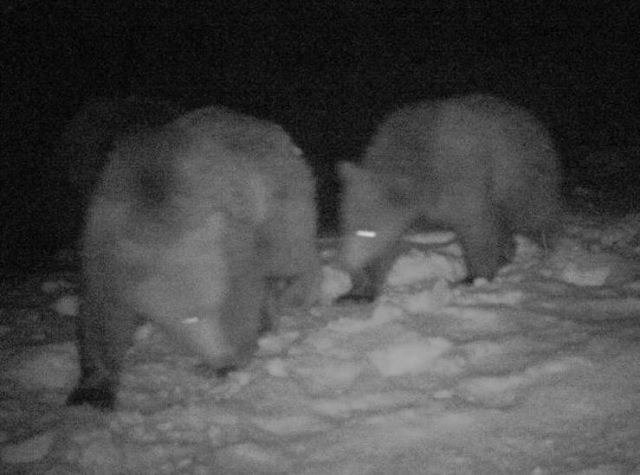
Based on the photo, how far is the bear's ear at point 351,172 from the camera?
6758 millimetres

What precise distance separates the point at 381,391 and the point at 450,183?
100 inches

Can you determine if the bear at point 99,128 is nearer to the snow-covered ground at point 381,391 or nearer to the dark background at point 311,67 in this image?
the snow-covered ground at point 381,391

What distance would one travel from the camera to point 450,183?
694 centimetres

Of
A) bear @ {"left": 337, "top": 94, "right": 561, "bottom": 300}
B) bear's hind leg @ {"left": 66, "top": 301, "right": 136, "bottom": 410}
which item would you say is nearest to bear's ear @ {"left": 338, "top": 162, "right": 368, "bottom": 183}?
bear @ {"left": 337, "top": 94, "right": 561, "bottom": 300}

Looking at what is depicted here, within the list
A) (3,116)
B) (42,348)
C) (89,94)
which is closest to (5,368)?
(42,348)

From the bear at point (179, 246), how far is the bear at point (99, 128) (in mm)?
780

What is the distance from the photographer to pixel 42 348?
5.62 meters

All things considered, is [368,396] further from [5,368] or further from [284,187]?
[5,368]

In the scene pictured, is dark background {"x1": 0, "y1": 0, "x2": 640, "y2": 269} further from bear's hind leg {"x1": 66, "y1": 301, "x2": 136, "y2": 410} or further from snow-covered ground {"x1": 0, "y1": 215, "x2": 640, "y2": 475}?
bear's hind leg {"x1": 66, "y1": 301, "x2": 136, "y2": 410}

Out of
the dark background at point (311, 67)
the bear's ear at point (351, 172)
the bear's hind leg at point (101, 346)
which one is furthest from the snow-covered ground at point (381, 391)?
the dark background at point (311, 67)

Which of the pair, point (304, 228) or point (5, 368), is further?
point (304, 228)

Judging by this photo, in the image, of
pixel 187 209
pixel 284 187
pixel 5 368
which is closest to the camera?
pixel 187 209

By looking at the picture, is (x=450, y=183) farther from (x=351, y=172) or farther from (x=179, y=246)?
(x=179, y=246)

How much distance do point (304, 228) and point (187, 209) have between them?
5.26 feet
